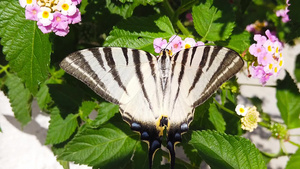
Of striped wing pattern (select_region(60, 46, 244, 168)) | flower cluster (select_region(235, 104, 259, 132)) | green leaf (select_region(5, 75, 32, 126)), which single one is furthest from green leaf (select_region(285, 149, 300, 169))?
green leaf (select_region(5, 75, 32, 126))

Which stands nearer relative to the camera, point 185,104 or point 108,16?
point 185,104

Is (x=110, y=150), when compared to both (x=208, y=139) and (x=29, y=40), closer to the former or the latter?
(x=208, y=139)

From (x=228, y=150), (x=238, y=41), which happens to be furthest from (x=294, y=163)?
(x=238, y=41)

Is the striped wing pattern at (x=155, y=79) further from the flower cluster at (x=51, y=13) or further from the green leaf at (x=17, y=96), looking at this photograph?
the green leaf at (x=17, y=96)

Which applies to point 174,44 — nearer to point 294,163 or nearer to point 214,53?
point 214,53

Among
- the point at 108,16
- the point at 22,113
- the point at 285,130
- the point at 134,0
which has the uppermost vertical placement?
the point at 134,0

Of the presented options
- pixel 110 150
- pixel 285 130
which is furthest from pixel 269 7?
pixel 110 150
